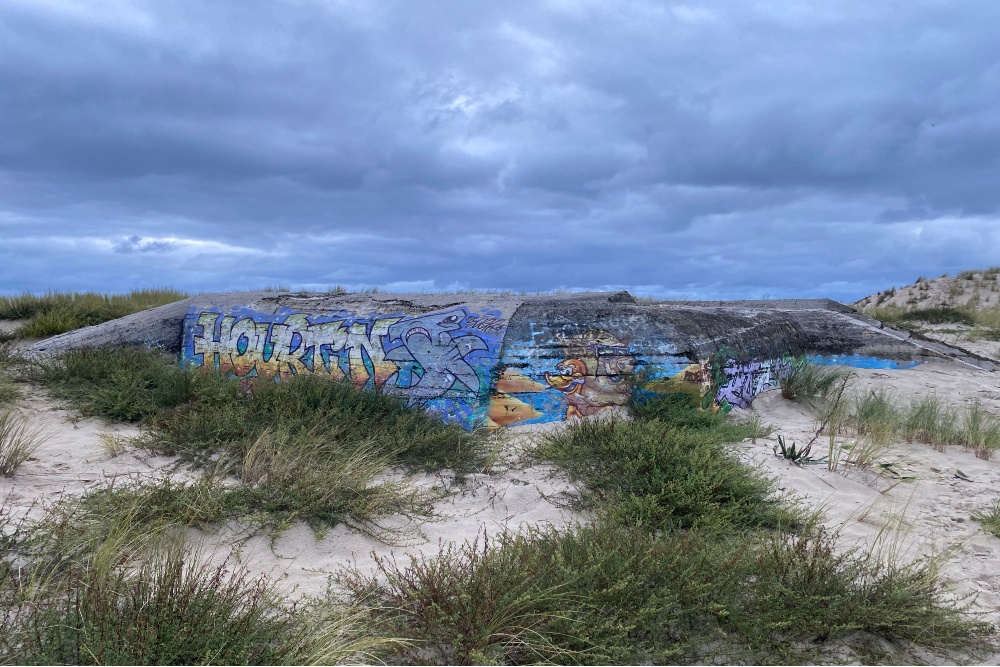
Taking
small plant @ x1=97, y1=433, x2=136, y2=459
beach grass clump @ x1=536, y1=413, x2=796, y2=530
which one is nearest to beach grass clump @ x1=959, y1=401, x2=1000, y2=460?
beach grass clump @ x1=536, y1=413, x2=796, y2=530

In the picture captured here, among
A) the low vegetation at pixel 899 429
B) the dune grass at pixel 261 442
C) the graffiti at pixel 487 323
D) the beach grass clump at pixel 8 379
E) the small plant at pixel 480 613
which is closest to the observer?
the small plant at pixel 480 613

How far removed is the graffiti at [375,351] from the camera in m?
8.11

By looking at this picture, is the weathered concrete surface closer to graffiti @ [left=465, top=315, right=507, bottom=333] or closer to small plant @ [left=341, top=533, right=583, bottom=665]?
graffiti @ [left=465, top=315, right=507, bottom=333]

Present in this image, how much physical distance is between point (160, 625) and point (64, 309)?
551 inches

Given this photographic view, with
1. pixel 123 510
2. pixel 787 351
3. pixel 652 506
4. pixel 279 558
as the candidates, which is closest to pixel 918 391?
pixel 787 351

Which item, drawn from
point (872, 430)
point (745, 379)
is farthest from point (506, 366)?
point (872, 430)

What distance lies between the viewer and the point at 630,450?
18.9 feet

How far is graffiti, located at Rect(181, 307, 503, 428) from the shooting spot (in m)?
8.11

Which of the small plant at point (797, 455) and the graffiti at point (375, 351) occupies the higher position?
Answer: the graffiti at point (375, 351)

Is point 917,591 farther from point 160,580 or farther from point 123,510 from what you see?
point 123,510

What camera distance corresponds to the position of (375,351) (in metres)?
8.80

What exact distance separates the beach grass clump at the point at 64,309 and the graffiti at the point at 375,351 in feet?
15.7

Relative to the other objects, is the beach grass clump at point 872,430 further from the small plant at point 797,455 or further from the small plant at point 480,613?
the small plant at point 480,613

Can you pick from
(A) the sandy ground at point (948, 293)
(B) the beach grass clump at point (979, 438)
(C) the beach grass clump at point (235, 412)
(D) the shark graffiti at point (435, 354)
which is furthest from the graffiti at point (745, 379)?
(A) the sandy ground at point (948, 293)
